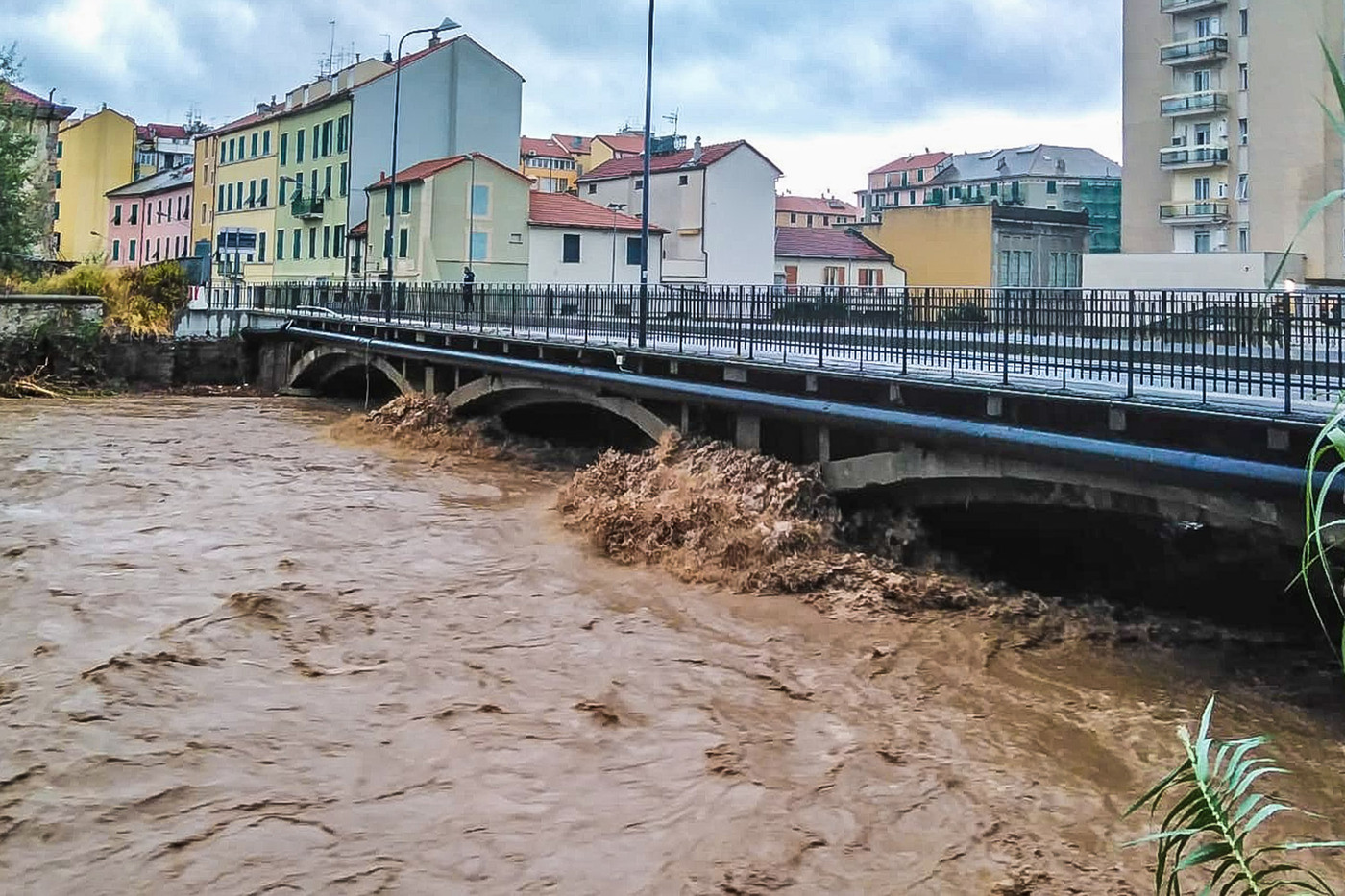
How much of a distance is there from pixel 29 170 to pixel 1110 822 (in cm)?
4242

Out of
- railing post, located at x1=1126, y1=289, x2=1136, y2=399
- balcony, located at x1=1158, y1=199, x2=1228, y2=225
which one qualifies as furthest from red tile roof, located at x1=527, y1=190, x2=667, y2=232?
railing post, located at x1=1126, y1=289, x2=1136, y2=399

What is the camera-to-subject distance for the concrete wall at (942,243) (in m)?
51.3

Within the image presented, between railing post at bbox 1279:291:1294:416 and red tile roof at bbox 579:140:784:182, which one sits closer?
railing post at bbox 1279:291:1294:416

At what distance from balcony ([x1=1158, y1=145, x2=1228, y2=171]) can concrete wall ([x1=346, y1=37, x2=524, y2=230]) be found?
96.5ft

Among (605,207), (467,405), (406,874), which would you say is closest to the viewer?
(406,874)

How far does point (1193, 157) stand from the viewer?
157 feet

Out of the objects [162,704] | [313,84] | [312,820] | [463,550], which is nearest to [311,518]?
[463,550]

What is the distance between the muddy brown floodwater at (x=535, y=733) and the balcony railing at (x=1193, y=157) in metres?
41.2

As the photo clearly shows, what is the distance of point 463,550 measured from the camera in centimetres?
1568

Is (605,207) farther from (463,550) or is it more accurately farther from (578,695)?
(578,695)

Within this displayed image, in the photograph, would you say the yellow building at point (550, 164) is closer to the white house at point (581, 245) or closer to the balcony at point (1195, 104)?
the white house at point (581, 245)

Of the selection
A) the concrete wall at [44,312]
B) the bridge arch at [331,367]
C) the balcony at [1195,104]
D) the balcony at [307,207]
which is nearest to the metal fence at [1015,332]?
the bridge arch at [331,367]

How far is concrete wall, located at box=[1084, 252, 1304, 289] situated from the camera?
3438cm

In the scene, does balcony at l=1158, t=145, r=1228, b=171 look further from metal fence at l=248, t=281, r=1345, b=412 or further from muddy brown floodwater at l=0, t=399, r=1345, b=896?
muddy brown floodwater at l=0, t=399, r=1345, b=896
